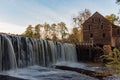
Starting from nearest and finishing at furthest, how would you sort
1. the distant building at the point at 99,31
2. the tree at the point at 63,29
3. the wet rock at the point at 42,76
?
the wet rock at the point at 42,76, the distant building at the point at 99,31, the tree at the point at 63,29

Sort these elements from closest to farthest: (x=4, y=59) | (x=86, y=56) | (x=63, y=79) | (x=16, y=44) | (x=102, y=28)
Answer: (x=63, y=79) → (x=4, y=59) → (x=16, y=44) → (x=86, y=56) → (x=102, y=28)

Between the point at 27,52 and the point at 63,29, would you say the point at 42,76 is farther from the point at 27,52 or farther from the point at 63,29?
the point at 63,29

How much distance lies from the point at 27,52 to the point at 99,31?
99.2ft

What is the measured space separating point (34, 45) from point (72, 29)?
1844 inches

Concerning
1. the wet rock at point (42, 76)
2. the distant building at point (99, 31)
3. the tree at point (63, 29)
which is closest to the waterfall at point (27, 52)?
the wet rock at point (42, 76)

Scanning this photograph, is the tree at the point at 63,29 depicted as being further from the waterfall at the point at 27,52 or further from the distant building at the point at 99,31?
the waterfall at the point at 27,52

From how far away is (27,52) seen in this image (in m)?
25.0

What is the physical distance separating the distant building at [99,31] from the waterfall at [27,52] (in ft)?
54.5

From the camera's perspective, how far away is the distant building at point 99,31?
52.4 m

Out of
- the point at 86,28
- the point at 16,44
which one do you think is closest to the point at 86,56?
the point at 86,28

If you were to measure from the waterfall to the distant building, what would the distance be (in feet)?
54.5

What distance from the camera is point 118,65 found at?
523 centimetres

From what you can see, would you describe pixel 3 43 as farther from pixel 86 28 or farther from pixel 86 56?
pixel 86 28

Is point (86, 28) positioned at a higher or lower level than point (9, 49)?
higher
